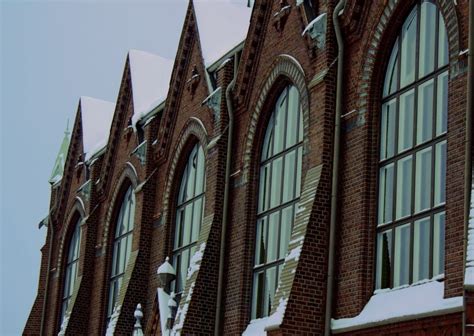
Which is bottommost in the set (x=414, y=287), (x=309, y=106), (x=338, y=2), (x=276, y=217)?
(x=414, y=287)

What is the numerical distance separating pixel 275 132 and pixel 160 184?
6.81 m

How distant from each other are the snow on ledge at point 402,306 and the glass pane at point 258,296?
4.10m

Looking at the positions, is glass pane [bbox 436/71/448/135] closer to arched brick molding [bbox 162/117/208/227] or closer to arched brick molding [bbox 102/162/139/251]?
arched brick molding [bbox 162/117/208/227]

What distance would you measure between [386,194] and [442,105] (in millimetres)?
2119

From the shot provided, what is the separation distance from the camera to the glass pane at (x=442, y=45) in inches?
748

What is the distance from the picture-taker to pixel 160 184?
31.0m

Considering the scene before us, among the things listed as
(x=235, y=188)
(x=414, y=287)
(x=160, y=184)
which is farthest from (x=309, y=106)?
(x=160, y=184)

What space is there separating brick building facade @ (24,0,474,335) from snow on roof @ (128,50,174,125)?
0.12 metres

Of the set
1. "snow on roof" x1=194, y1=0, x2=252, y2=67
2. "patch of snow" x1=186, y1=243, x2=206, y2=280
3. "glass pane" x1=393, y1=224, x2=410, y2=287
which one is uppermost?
"snow on roof" x1=194, y1=0, x2=252, y2=67

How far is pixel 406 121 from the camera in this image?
65.4 ft

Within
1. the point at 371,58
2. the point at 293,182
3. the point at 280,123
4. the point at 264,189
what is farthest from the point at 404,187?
the point at 264,189

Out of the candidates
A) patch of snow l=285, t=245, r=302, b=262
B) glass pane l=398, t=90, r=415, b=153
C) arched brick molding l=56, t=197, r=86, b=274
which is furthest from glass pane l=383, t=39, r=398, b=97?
arched brick molding l=56, t=197, r=86, b=274

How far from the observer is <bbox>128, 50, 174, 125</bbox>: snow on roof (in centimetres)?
3360

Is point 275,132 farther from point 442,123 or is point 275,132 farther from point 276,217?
point 442,123
